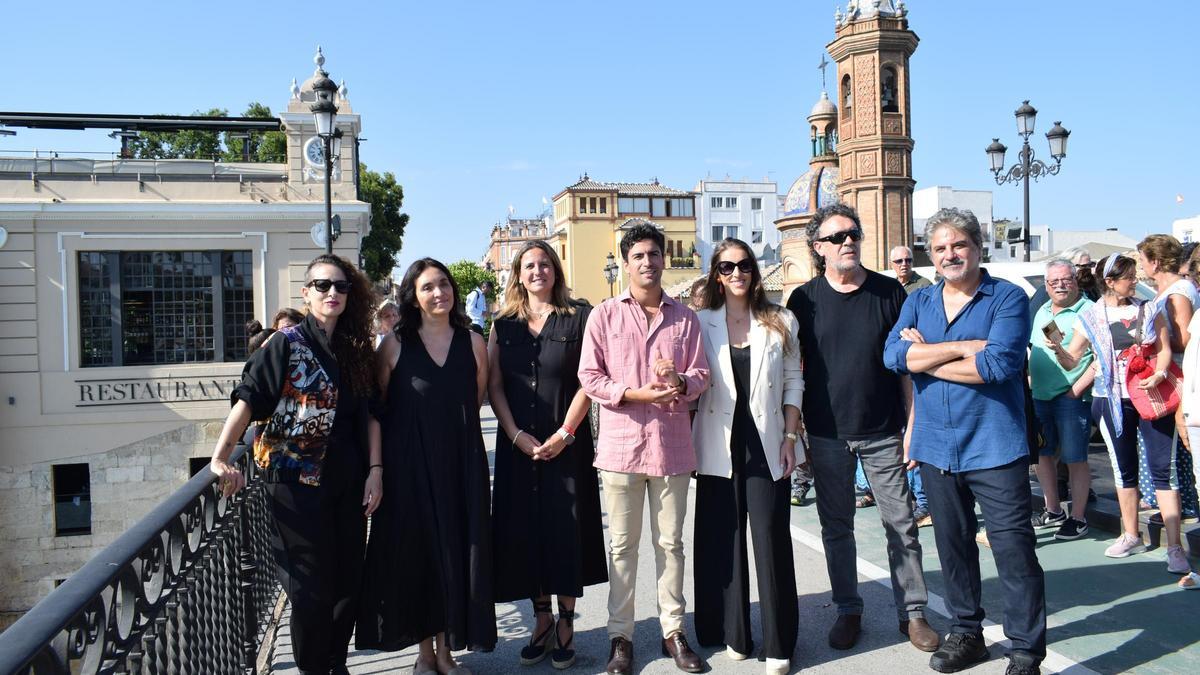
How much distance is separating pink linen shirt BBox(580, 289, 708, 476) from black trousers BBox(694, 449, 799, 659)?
0.29m

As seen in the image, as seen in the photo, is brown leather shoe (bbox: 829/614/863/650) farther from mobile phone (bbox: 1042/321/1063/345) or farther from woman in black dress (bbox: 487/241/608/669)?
mobile phone (bbox: 1042/321/1063/345)

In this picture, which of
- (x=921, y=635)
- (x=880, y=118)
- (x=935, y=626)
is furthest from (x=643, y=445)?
(x=880, y=118)

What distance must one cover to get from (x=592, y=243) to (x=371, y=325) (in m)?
67.9

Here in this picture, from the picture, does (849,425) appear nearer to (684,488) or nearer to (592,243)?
(684,488)

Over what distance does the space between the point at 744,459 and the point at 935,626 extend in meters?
1.41

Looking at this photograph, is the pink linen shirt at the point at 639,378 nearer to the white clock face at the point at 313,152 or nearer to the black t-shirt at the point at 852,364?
the black t-shirt at the point at 852,364

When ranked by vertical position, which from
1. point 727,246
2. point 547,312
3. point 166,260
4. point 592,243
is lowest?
point 547,312

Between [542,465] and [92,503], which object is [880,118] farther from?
[542,465]

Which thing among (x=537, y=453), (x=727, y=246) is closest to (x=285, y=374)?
(x=537, y=453)

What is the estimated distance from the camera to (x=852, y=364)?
4.11 metres

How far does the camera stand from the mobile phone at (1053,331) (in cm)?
586

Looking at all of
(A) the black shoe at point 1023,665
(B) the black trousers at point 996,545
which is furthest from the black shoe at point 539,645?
(A) the black shoe at point 1023,665

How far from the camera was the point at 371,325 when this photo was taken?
12.7 ft

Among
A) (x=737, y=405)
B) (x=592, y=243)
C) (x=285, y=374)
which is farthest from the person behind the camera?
(x=592, y=243)
